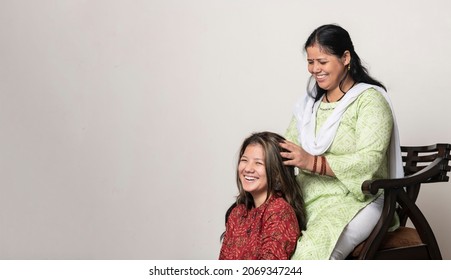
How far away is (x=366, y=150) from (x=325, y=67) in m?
0.33

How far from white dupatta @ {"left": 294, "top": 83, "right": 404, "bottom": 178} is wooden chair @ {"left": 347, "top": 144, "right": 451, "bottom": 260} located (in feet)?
0.33

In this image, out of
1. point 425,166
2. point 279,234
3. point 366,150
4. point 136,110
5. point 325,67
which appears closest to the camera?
point 279,234

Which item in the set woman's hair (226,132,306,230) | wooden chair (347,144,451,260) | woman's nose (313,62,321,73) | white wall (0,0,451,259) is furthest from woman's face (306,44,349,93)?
white wall (0,0,451,259)

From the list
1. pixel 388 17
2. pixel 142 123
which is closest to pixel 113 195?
pixel 142 123

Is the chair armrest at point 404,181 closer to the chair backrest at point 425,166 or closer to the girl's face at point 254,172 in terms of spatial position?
the chair backrest at point 425,166

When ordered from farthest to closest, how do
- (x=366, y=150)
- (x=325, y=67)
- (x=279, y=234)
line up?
(x=325, y=67) → (x=366, y=150) → (x=279, y=234)

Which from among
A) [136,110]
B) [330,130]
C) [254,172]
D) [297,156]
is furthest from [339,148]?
[136,110]

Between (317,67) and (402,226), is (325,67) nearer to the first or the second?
(317,67)

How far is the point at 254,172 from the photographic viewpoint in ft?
9.47

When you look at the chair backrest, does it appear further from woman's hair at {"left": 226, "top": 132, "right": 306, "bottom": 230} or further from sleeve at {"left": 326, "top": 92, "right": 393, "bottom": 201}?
woman's hair at {"left": 226, "top": 132, "right": 306, "bottom": 230}

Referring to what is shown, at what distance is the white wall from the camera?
15.1 feet

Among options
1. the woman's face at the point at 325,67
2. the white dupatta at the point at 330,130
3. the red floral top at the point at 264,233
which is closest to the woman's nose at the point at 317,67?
the woman's face at the point at 325,67

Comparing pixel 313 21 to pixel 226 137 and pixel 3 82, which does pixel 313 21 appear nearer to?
pixel 226 137

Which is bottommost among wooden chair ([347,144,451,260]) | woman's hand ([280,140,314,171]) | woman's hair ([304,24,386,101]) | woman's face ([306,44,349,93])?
wooden chair ([347,144,451,260])
